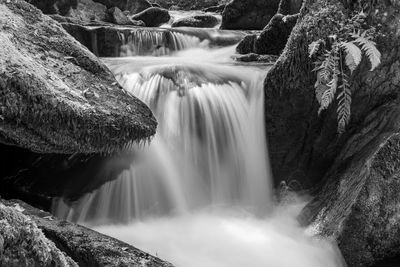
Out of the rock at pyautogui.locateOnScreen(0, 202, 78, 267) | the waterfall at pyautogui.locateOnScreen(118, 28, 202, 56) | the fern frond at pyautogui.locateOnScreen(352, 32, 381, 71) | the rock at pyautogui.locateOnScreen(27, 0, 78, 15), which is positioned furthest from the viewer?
the rock at pyautogui.locateOnScreen(27, 0, 78, 15)

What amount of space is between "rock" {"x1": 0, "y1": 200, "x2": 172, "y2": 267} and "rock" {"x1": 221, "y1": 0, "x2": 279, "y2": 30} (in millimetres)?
13994

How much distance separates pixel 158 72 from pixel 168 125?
52.7 inches

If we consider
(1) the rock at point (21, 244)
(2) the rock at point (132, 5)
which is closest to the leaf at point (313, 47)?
(1) the rock at point (21, 244)

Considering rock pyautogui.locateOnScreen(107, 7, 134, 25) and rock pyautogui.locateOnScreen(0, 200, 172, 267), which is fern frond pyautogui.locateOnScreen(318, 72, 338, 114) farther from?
rock pyautogui.locateOnScreen(107, 7, 134, 25)

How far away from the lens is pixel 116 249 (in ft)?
10.2

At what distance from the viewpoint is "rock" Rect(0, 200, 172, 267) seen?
2.99 meters

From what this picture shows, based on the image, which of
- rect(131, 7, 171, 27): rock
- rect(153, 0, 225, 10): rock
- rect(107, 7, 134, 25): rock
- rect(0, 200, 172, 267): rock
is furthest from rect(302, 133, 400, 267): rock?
rect(153, 0, 225, 10): rock

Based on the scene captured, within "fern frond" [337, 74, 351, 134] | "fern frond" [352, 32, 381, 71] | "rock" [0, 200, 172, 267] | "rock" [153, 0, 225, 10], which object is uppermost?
"fern frond" [352, 32, 381, 71]

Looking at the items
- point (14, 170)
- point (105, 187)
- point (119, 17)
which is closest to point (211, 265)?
point (105, 187)

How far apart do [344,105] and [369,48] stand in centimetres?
69

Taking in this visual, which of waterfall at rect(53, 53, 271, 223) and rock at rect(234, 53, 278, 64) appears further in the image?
rock at rect(234, 53, 278, 64)

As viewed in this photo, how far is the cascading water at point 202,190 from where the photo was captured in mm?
4562

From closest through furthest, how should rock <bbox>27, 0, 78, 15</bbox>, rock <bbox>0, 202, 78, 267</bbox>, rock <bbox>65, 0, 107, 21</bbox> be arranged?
rock <bbox>0, 202, 78, 267</bbox>
rock <bbox>27, 0, 78, 15</bbox>
rock <bbox>65, 0, 107, 21</bbox>

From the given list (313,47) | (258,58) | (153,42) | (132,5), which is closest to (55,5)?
(132,5)
